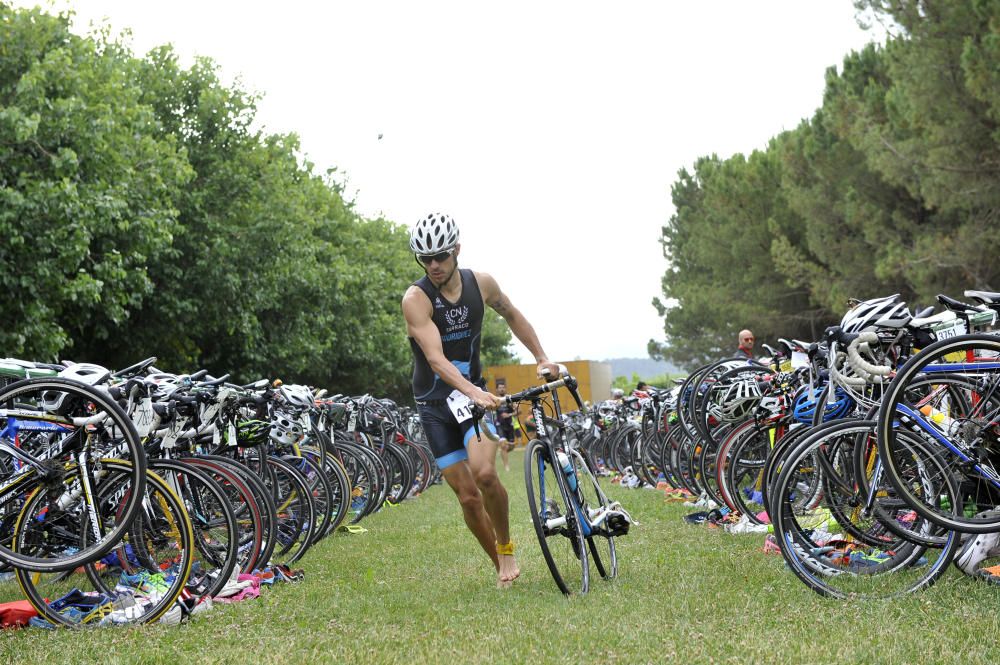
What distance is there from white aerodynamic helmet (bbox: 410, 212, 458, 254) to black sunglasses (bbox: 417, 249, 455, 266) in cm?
3

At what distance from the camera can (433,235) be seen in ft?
19.5

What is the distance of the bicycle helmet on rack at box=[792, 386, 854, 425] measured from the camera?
5777 mm

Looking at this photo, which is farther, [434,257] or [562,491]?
[434,257]

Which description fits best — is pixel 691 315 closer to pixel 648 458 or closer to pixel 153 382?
pixel 648 458

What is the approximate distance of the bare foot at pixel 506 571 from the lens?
6172 millimetres

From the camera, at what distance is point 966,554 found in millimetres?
4906

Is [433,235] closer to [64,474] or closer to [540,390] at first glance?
[540,390]

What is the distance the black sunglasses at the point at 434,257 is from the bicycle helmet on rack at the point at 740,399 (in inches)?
123

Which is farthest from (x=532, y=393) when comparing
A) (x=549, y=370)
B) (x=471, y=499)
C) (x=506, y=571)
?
(x=506, y=571)

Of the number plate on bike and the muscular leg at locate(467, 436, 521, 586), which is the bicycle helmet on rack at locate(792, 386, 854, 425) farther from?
the muscular leg at locate(467, 436, 521, 586)

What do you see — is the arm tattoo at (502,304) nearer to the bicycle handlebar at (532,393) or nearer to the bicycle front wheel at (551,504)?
the bicycle handlebar at (532,393)

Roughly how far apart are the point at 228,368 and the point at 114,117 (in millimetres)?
9013

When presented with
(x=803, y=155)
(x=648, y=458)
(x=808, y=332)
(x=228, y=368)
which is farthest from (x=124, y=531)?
(x=808, y=332)

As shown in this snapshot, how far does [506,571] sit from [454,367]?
1199mm
